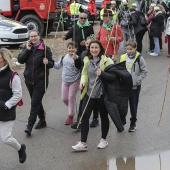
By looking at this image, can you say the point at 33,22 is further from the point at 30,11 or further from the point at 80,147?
the point at 80,147

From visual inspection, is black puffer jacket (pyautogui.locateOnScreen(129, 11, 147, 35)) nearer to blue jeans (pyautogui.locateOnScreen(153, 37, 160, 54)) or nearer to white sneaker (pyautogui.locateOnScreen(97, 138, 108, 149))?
blue jeans (pyautogui.locateOnScreen(153, 37, 160, 54))

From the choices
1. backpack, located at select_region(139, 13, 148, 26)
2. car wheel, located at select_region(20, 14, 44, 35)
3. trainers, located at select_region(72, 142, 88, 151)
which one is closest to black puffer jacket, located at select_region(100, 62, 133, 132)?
trainers, located at select_region(72, 142, 88, 151)

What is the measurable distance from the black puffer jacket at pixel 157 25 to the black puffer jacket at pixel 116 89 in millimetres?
7528

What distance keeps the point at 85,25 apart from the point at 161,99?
223 centimetres

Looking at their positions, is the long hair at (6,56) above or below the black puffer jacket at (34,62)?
above

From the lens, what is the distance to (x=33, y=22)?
17.4 m

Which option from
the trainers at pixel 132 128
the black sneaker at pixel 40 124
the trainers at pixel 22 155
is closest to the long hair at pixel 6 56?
the trainers at pixel 22 155

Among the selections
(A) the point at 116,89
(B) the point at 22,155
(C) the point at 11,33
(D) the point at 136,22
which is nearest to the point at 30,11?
(C) the point at 11,33

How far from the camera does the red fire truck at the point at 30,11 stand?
671 inches

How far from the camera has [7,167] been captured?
5.73 m

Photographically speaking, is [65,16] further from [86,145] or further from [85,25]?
[86,145]

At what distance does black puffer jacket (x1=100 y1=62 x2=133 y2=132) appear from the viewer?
5.96 metres

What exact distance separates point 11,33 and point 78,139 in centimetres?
837

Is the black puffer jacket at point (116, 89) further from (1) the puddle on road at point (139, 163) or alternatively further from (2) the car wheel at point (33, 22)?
(2) the car wheel at point (33, 22)
